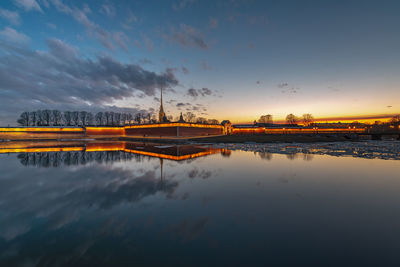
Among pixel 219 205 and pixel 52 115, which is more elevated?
pixel 52 115

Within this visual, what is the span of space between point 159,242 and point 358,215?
579 cm

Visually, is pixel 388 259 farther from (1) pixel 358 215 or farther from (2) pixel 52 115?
(2) pixel 52 115

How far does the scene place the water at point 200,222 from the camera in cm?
349

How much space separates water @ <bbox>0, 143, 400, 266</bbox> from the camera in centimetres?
349

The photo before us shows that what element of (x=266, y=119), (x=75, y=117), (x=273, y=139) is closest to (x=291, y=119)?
(x=266, y=119)

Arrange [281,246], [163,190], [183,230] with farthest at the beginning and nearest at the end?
[163,190], [183,230], [281,246]

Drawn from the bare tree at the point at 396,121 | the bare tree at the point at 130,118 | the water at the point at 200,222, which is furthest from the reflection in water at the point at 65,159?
the bare tree at the point at 396,121

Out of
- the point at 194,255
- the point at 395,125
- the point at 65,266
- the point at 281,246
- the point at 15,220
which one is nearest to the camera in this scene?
the point at 65,266

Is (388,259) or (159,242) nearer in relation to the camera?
(388,259)

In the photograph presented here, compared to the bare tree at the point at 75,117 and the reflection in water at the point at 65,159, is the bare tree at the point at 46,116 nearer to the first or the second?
the bare tree at the point at 75,117

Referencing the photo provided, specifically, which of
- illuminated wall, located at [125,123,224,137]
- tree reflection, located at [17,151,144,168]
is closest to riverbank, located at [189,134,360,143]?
illuminated wall, located at [125,123,224,137]

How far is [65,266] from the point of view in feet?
10.7

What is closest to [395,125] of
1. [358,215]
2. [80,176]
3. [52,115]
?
[358,215]

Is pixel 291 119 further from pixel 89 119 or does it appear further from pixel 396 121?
pixel 89 119
